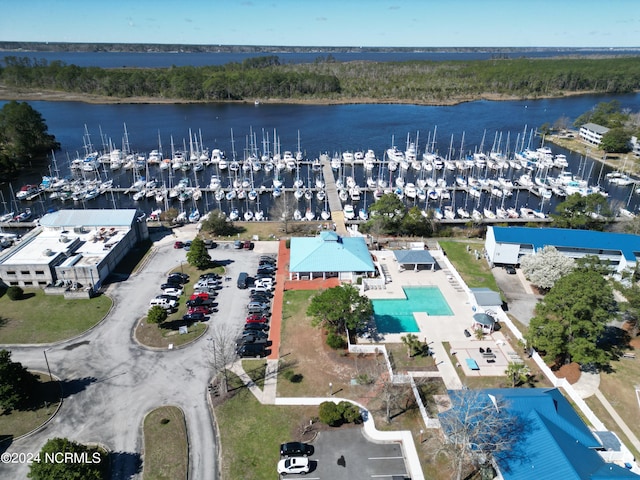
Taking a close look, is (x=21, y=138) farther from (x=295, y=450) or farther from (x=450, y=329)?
(x=450, y=329)

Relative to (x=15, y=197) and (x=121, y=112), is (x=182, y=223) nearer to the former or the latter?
(x=15, y=197)

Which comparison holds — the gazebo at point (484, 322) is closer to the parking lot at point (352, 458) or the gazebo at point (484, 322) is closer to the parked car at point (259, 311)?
the parking lot at point (352, 458)

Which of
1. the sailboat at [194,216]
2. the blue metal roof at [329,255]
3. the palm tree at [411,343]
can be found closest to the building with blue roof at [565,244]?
the blue metal roof at [329,255]

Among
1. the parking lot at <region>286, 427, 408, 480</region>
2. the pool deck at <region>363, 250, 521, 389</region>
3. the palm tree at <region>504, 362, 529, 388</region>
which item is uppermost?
the palm tree at <region>504, 362, 529, 388</region>

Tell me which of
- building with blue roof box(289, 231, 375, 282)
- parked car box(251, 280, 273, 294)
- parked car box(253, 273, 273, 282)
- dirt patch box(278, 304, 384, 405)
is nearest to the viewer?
dirt patch box(278, 304, 384, 405)

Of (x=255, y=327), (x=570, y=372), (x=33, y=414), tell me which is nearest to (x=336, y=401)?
(x=255, y=327)

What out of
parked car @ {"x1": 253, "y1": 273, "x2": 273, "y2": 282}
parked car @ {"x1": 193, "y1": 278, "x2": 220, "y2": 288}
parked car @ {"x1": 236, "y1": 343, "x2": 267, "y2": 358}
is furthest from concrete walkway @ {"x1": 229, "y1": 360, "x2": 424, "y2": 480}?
parked car @ {"x1": 253, "y1": 273, "x2": 273, "y2": 282}

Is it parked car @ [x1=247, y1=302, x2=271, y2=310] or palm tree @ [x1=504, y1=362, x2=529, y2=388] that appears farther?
parked car @ [x1=247, y1=302, x2=271, y2=310]

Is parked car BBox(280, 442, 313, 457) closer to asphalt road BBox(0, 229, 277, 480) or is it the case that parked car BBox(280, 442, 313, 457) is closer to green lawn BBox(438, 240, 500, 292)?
asphalt road BBox(0, 229, 277, 480)
